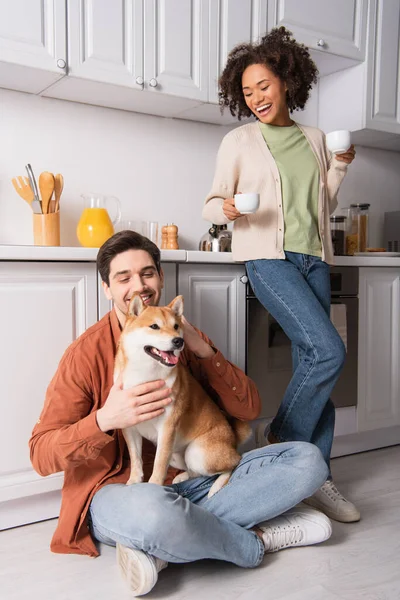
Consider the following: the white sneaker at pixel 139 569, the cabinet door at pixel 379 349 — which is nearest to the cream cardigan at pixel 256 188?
the cabinet door at pixel 379 349

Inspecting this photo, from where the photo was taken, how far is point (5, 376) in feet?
6.25

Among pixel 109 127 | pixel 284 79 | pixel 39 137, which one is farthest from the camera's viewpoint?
pixel 109 127

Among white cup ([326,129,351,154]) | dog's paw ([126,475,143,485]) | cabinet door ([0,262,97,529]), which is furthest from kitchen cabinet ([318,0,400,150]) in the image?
dog's paw ([126,475,143,485])

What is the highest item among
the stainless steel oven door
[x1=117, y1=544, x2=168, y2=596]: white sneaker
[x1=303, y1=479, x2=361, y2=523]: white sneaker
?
the stainless steel oven door

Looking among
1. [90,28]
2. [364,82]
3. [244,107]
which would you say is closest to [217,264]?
[244,107]

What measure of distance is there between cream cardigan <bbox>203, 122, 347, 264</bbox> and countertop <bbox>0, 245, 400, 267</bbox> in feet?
0.43

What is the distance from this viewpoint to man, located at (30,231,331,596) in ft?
4.80

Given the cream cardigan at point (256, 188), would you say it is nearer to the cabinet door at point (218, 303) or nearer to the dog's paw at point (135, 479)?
the cabinet door at point (218, 303)

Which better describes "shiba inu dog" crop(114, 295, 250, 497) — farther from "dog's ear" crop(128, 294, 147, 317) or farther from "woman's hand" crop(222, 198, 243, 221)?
"woman's hand" crop(222, 198, 243, 221)

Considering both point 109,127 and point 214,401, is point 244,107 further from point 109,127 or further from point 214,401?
point 214,401

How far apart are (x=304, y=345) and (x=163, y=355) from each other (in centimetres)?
76

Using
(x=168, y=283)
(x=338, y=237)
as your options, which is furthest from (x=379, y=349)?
(x=168, y=283)

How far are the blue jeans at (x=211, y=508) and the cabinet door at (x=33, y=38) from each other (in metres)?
1.50

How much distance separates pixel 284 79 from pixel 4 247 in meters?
1.15
